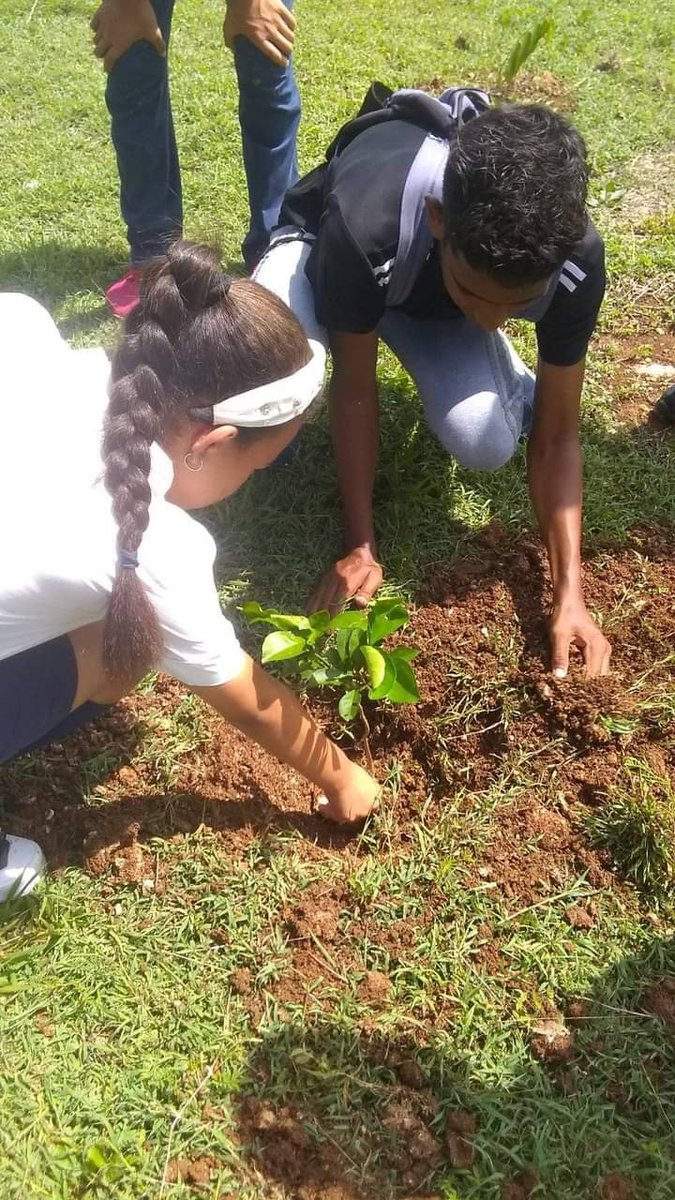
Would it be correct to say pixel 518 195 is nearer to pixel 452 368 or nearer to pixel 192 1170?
pixel 452 368

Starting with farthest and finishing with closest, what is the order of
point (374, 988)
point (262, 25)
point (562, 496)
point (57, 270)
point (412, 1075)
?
point (57, 270), point (262, 25), point (562, 496), point (374, 988), point (412, 1075)

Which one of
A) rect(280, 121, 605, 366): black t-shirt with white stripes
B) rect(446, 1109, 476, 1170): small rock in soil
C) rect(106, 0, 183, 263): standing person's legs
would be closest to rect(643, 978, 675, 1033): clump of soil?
rect(446, 1109, 476, 1170): small rock in soil

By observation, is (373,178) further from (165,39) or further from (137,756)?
(137,756)

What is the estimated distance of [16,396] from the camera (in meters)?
1.39

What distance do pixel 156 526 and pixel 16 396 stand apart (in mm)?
308

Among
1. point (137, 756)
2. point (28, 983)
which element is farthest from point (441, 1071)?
point (137, 756)

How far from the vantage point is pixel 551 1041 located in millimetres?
1610

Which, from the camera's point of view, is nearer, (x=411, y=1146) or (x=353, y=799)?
(x=411, y=1146)

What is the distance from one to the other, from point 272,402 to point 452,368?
3.09 feet

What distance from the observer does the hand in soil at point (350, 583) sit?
2.20 m

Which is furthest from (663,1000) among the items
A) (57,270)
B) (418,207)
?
(57,270)

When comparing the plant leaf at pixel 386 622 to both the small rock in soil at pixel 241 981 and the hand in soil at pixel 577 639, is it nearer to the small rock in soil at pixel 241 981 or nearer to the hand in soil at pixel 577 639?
the hand in soil at pixel 577 639

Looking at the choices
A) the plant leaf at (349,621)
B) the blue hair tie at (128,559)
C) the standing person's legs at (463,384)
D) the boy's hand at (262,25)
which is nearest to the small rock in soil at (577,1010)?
the plant leaf at (349,621)

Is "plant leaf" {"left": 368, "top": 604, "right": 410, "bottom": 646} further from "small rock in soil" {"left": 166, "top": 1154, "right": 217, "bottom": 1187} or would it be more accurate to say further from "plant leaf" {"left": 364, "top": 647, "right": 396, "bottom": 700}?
"small rock in soil" {"left": 166, "top": 1154, "right": 217, "bottom": 1187}
